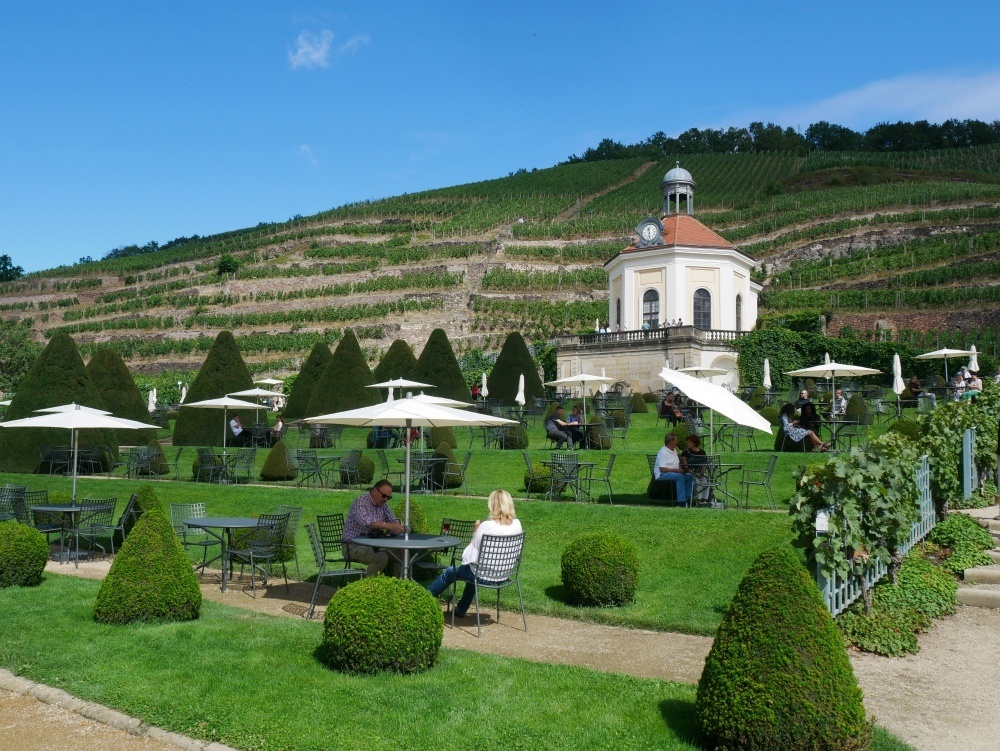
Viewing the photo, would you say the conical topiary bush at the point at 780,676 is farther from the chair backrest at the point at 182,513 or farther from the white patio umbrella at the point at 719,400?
the chair backrest at the point at 182,513

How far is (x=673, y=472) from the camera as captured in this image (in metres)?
13.0

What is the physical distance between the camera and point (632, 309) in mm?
39375

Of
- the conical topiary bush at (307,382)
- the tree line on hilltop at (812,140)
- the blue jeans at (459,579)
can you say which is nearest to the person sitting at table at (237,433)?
the conical topiary bush at (307,382)

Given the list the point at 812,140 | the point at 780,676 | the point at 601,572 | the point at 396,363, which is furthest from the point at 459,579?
the point at 812,140

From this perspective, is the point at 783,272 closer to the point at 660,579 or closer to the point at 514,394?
the point at 514,394

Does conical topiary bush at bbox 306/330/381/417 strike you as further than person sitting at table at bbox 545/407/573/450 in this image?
Yes

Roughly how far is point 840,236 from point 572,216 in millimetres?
28467

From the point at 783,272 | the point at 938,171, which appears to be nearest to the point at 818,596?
the point at 783,272

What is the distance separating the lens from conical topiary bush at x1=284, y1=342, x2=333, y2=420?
2761 centimetres

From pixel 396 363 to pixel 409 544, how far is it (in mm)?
18669

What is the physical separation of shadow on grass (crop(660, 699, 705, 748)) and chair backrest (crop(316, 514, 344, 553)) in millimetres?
4227

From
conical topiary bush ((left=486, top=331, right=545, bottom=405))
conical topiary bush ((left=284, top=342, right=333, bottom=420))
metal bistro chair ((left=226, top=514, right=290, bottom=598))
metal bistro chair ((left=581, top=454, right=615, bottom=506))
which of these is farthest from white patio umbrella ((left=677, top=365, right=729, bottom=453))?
conical topiary bush ((left=284, top=342, right=333, bottom=420))

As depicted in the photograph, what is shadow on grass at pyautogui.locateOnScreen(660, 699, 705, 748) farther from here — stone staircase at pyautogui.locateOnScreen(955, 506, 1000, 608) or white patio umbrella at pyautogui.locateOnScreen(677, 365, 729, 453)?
white patio umbrella at pyautogui.locateOnScreen(677, 365, 729, 453)

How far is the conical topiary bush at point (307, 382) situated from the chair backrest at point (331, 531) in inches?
718
